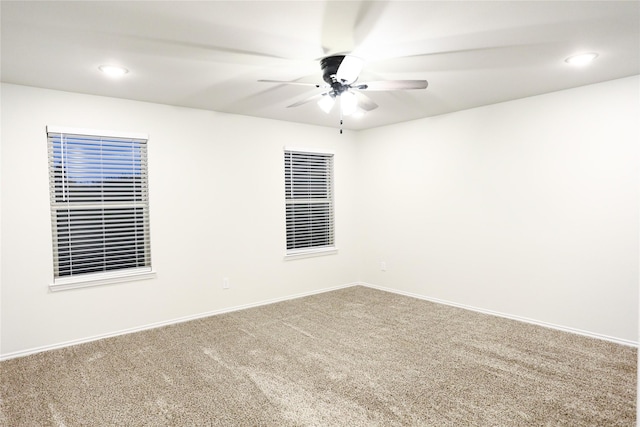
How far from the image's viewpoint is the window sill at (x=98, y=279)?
3.50 metres

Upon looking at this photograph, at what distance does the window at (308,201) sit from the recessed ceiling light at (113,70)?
7.57 feet

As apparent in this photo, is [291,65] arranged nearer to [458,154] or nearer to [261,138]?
[261,138]

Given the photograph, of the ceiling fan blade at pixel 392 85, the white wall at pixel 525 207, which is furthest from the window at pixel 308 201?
the ceiling fan blade at pixel 392 85

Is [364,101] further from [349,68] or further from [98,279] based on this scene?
[98,279]

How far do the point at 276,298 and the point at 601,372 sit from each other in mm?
3373

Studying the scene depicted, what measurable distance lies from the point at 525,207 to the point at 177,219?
3.69 meters

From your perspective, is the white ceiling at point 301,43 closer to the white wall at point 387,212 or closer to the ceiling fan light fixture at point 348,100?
the ceiling fan light fixture at point 348,100

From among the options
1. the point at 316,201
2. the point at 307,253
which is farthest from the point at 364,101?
the point at 307,253

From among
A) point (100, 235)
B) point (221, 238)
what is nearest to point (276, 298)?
point (221, 238)

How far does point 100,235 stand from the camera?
376 centimetres

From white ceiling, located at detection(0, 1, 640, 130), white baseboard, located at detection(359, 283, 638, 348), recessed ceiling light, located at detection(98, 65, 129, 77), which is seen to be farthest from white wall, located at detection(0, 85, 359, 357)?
white baseboard, located at detection(359, 283, 638, 348)

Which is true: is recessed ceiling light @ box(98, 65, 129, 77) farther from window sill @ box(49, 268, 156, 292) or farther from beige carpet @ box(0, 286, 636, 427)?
beige carpet @ box(0, 286, 636, 427)

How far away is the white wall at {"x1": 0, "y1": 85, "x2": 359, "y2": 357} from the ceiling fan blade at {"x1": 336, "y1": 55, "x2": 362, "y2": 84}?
224 cm

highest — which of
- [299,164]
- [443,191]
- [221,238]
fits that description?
[299,164]
